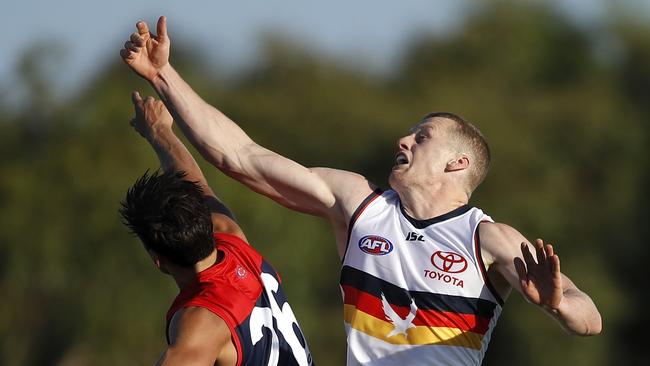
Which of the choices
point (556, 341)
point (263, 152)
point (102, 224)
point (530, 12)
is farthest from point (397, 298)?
point (530, 12)

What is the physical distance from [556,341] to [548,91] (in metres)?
17.4

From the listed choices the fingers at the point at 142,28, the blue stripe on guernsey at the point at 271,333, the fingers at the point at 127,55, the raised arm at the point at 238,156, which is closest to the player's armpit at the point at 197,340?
the blue stripe on guernsey at the point at 271,333

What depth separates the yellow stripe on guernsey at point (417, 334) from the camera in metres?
7.17

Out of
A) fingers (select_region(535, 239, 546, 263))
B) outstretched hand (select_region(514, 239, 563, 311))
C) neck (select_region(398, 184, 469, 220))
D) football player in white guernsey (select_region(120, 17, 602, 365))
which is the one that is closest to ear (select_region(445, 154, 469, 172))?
football player in white guernsey (select_region(120, 17, 602, 365))

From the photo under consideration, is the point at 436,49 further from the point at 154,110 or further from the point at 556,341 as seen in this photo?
the point at 154,110

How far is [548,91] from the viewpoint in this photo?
168 ft

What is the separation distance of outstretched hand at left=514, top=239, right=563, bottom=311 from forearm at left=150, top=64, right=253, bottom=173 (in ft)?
5.95

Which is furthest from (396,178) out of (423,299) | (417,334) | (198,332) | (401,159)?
(198,332)

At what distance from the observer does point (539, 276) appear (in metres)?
6.64

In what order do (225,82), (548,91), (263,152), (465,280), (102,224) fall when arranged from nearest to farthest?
(465,280), (263,152), (102,224), (225,82), (548,91)

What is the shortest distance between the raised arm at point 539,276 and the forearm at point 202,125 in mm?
1500

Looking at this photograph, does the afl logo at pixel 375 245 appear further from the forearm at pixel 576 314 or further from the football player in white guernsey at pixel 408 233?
the forearm at pixel 576 314

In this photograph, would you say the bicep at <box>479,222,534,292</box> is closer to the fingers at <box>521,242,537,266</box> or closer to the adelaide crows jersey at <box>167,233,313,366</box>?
the fingers at <box>521,242,537,266</box>

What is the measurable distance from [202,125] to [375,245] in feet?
3.93
